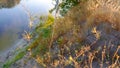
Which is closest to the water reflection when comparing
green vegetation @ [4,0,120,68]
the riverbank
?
the riverbank

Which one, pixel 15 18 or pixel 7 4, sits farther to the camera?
pixel 7 4

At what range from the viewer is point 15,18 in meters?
23.0

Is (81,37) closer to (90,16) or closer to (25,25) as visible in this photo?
(90,16)

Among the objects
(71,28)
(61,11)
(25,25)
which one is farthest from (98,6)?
(25,25)

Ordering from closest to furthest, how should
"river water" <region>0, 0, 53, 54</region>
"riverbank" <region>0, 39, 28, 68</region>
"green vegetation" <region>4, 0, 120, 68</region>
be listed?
"green vegetation" <region>4, 0, 120, 68</region> → "riverbank" <region>0, 39, 28, 68</region> → "river water" <region>0, 0, 53, 54</region>

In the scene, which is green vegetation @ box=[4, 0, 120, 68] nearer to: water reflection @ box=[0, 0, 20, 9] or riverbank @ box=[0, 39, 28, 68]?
riverbank @ box=[0, 39, 28, 68]

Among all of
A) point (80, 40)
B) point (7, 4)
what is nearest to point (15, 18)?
point (7, 4)

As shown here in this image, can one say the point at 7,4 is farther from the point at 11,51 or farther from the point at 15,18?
the point at 11,51

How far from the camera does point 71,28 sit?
12766mm

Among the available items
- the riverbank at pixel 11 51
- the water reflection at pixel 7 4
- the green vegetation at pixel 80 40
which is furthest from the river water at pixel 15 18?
the green vegetation at pixel 80 40

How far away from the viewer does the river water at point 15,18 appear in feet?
62.6

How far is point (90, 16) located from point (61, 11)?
2.92m

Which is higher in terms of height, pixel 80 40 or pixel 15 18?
pixel 80 40

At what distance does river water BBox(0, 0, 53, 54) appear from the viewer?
19.1m
